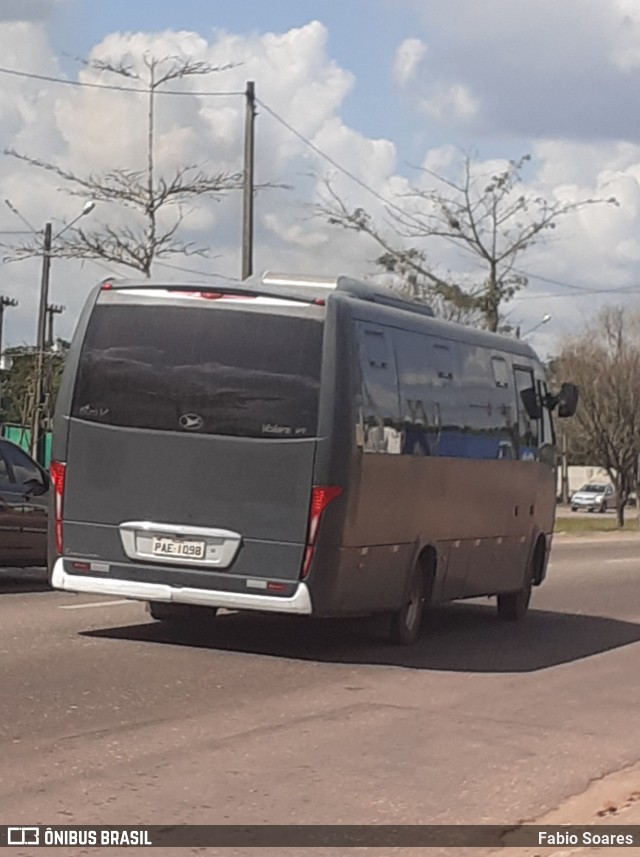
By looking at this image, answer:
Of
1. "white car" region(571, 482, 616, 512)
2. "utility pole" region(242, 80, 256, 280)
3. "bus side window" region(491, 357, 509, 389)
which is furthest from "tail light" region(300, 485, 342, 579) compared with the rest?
"white car" region(571, 482, 616, 512)

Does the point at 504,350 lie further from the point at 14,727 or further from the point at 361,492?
the point at 14,727

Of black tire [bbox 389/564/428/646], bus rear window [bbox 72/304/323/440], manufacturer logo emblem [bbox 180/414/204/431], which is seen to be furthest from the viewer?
black tire [bbox 389/564/428/646]

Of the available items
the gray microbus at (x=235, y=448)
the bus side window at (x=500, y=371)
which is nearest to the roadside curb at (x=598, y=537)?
the bus side window at (x=500, y=371)

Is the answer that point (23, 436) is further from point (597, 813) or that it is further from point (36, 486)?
point (597, 813)

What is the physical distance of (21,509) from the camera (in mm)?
18016

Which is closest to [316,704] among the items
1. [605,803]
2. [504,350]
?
[605,803]

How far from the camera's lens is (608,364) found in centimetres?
5966

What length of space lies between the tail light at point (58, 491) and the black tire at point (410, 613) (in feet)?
9.71

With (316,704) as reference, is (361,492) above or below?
above

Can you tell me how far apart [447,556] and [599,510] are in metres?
64.3

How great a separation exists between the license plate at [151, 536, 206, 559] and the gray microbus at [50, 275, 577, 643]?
0.01 metres

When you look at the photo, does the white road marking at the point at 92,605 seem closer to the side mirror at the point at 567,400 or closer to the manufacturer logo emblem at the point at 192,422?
the manufacturer logo emblem at the point at 192,422

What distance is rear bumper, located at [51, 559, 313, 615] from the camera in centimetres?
1268

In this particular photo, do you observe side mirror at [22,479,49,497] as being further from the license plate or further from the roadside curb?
the roadside curb
